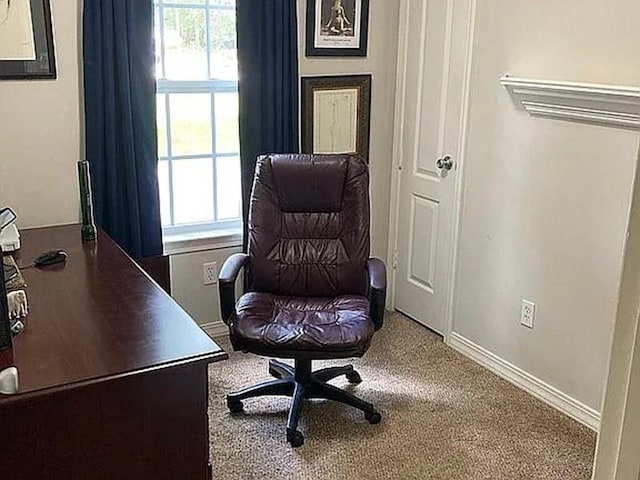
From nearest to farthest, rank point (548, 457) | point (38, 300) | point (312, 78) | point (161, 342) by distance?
1. point (161, 342)
2. point (38, 300)
3. point (548, 457)
4. point (312, 78)

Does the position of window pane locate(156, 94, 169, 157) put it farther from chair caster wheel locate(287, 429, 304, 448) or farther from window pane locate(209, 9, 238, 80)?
chair caster wheel locate(287, 429, 304, 448)

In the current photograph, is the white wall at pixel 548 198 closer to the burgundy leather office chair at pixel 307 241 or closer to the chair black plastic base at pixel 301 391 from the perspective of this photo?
the burgundy leather office chair at pixel 307 241

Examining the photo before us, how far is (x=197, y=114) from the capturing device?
333 centimetres

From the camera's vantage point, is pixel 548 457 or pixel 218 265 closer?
pixel 548 457

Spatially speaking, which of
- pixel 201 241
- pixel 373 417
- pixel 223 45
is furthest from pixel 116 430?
pixel 223 45

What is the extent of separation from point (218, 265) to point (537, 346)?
158 centimetres

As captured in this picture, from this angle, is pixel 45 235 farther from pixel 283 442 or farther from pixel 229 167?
pixel 283 442

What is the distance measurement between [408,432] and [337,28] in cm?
199

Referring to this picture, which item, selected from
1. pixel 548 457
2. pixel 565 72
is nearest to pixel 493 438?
pixel 548 457

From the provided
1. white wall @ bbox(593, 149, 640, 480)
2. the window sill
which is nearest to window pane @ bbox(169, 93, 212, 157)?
the window sill

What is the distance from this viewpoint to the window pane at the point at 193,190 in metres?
3.37

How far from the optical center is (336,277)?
9.71ft

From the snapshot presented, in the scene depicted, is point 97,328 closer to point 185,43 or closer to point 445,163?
point 185,43

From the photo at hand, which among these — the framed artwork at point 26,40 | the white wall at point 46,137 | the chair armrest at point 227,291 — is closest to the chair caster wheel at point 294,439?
the chair armrest at point 227,291
